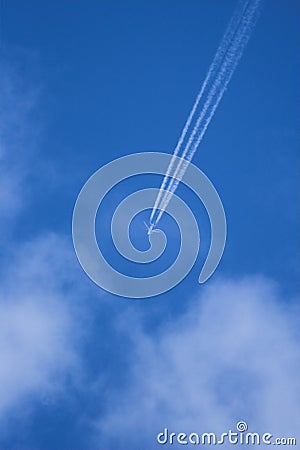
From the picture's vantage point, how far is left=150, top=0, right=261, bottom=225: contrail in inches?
164

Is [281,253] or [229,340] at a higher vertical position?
[281,253]

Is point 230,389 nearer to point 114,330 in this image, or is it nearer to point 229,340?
point 229,340

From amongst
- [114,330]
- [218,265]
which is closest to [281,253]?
[218,265]

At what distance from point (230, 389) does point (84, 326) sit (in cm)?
104

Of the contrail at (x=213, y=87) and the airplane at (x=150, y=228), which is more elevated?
the contrail at (x=213, y=87)

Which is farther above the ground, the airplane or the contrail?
the contrail

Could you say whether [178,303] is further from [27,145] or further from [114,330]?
[27,145]

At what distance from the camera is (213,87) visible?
420 centimetres

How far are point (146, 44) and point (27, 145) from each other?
108 cm

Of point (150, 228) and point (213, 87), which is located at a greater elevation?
point (213, 87)

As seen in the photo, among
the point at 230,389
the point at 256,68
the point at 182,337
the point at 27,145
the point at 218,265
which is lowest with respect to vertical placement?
the point at 230,389

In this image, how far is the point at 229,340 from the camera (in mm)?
4027

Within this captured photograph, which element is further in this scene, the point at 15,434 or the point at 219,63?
the point at 219,63

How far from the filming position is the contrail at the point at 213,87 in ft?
13.7
